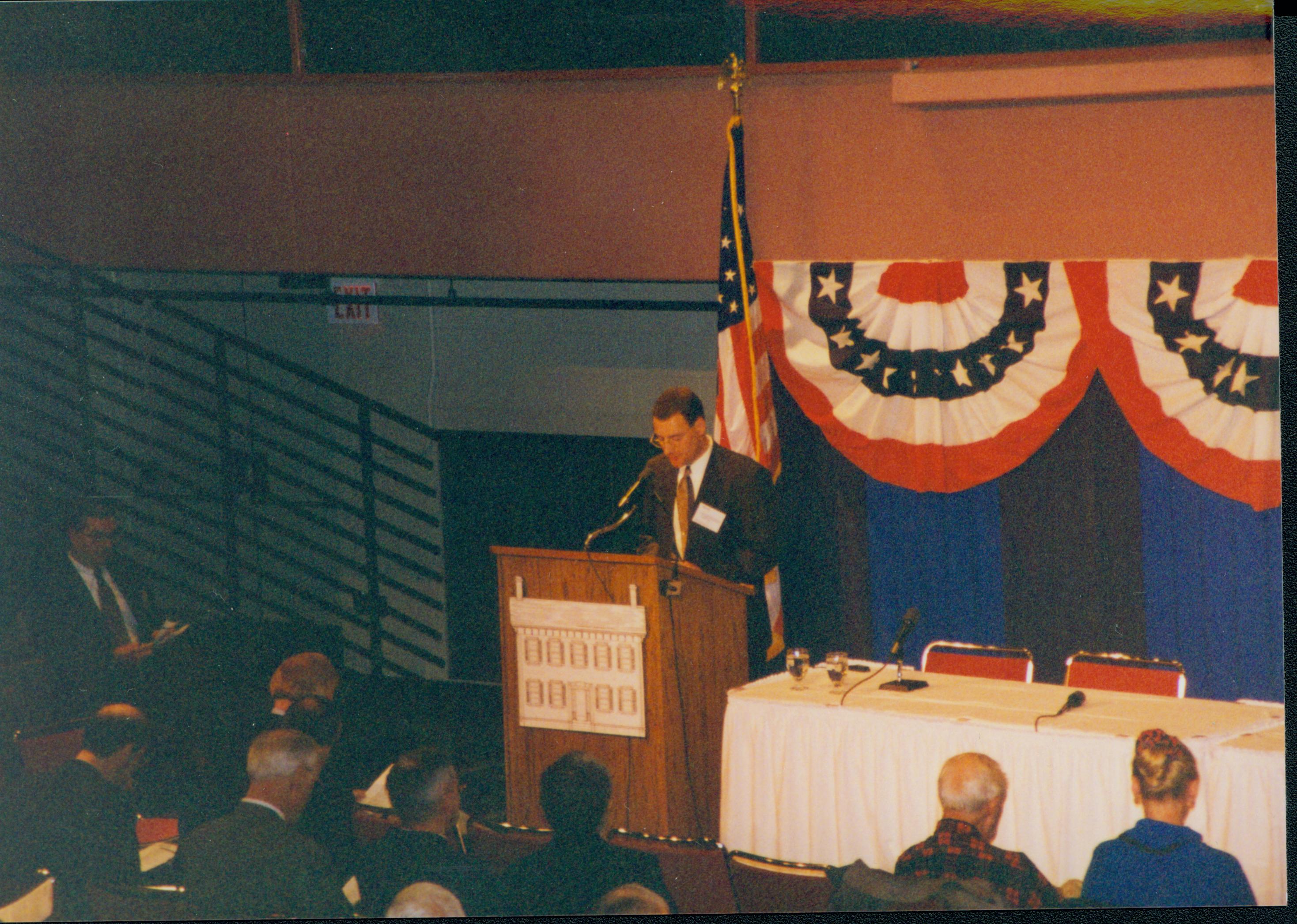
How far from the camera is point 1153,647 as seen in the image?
622 centimetres

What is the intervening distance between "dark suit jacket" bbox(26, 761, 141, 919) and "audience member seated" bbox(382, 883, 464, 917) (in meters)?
1.03

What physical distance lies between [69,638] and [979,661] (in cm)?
415

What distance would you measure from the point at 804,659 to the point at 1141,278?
6.95 ft

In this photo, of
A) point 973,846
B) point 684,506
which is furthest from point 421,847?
point 684,506

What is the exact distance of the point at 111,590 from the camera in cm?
692

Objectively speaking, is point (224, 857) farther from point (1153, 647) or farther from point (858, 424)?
point (1153, 647)

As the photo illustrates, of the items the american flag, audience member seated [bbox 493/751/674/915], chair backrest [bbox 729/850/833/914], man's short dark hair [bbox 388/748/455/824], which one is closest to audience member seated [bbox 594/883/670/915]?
audience member seated [bbox 493/751/674/915]

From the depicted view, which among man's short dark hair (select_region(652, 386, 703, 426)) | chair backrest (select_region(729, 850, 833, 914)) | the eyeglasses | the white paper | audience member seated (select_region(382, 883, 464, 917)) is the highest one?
man's short dark hair (select_region(652, 386, 703, 426))

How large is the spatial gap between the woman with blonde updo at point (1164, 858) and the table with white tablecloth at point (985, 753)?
0.28 metres

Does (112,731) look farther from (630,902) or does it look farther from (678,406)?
(678,406)

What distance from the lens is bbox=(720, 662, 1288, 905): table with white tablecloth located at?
191 inches

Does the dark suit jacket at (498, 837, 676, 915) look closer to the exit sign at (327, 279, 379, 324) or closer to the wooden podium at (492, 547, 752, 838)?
the wooden podium at (492, 547, 752, 838)

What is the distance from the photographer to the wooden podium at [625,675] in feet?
17.7

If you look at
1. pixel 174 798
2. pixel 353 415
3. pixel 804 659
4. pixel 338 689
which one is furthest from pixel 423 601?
pixel 804 659
